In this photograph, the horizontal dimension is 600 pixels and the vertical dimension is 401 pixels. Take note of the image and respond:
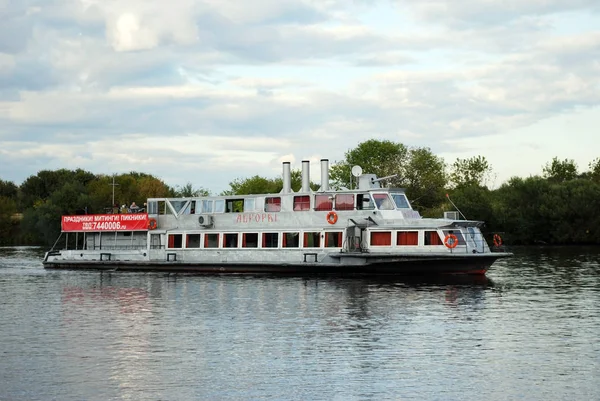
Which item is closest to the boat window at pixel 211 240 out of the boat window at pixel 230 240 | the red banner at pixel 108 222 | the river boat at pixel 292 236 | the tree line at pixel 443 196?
the river boat at pixel 292 236

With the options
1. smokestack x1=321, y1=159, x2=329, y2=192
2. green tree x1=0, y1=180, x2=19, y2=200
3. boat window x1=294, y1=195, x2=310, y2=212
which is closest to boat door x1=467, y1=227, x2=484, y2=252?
smokestack x1=321, y1=159, x2=329, y2=192

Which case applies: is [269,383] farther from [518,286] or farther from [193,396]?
[518,286]

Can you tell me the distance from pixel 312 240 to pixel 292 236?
4.62 ft

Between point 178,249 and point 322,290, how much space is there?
14698 mm

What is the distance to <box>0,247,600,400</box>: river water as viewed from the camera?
2189 cm

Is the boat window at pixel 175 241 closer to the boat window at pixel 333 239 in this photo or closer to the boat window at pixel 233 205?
the boat window at pixel 233 205

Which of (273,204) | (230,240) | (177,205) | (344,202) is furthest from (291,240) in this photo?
(177,205)

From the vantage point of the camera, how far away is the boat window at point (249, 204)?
5350 centimetres

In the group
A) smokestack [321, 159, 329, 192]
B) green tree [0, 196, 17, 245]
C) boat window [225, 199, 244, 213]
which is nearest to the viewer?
smokestack [321, 159, 329, 192]

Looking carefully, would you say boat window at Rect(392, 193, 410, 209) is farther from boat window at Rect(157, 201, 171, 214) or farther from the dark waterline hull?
boat window at Rect(157, 201, 171, 214)

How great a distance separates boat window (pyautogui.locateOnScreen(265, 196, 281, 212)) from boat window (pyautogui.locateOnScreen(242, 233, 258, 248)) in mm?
1814

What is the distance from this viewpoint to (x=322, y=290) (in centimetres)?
4397

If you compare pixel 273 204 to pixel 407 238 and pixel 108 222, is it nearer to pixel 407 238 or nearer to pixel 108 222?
pixel 407 238

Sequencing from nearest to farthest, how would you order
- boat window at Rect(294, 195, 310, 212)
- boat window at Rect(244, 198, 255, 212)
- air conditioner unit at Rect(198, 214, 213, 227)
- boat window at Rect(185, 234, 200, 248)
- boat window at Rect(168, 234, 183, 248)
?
boat window at Rect(294, 195, 310, 212), boat window at Rect(244, 198, 255, 212), air conditioner unit at Rect(198, 214, 213, 227), boat window at Rect(185, 234, 200, 248), boat window at Rect(168, 234, 183, 248)
